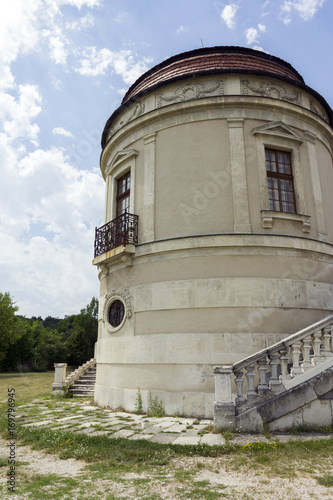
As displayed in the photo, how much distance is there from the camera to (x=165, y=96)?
11664 mm

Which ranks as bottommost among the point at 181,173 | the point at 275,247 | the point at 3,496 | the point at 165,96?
the point at 3,496

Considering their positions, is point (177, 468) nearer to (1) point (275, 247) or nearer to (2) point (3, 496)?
(2) point (3, 496)

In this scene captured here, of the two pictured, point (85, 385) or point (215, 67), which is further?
point (85, 385)

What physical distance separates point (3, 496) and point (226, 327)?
6139mm

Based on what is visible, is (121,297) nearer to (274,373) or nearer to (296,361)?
(274,373)

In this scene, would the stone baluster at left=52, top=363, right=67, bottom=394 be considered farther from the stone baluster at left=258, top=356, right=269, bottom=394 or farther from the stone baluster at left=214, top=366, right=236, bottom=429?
the stone baluster at left=258, top=356, right=269, bottom=394

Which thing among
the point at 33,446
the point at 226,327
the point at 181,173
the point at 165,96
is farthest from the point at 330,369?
the point at 165,96

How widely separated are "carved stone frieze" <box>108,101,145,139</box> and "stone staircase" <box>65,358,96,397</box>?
1031cm

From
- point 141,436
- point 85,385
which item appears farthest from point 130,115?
point 85,385

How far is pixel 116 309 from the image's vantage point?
1125 cm

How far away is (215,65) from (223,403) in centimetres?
1006

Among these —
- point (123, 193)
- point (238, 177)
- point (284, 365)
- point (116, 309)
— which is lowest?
point (284, 365)

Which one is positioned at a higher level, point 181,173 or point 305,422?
point 181,173

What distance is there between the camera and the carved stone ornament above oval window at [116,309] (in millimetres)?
10594
